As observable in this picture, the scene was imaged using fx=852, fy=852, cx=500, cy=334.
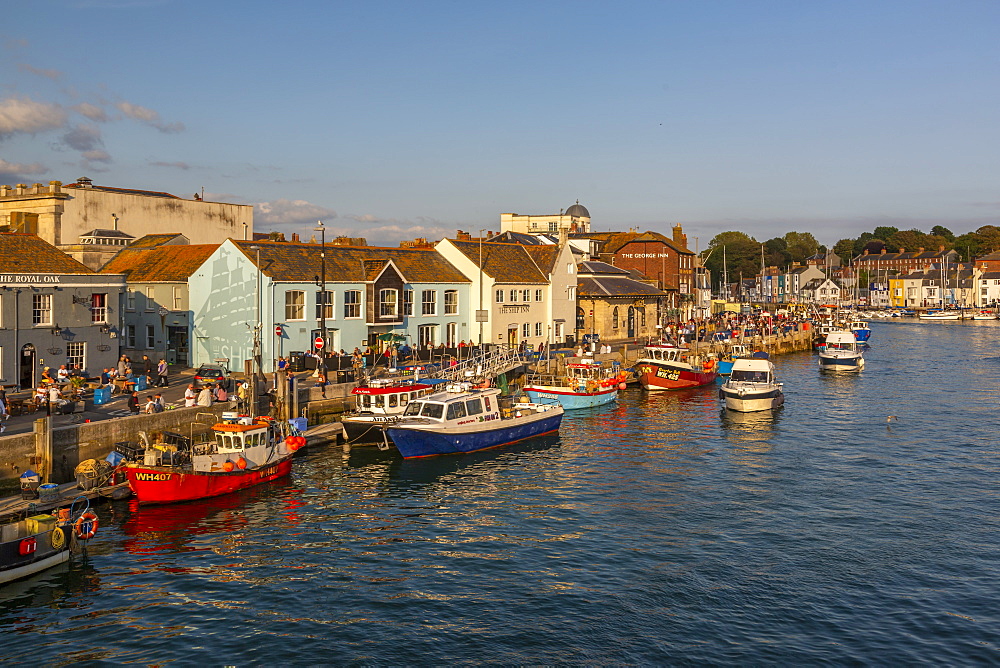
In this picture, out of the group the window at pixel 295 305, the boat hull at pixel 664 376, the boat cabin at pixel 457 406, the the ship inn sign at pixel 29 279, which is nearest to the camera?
the the ship inn sign at pixel 29 279

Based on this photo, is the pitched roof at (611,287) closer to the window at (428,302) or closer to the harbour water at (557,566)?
the window at (428,302)

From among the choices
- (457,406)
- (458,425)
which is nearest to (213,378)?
(457,406)

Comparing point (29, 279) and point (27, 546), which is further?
point (29, 279)

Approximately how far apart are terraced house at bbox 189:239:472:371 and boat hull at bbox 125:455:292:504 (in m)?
19.9

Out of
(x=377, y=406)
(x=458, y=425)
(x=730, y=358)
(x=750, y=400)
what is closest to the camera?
(x=458, y=425)

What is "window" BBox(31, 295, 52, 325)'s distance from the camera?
45.6 meters

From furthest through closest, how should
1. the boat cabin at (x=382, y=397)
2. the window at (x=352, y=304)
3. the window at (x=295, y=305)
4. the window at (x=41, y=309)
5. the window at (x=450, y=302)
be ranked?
the window at (x=450, y=302) < the window at (x=352, y=304) < the window at (x=295, y=305) < the boat cabin at (x=382, y=397) < the window at (x=41, y=309)

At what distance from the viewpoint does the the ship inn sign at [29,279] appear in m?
43.8

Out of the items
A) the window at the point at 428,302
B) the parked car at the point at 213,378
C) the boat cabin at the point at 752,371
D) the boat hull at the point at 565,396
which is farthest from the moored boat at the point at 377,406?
the boat cabin at the point at 752,371

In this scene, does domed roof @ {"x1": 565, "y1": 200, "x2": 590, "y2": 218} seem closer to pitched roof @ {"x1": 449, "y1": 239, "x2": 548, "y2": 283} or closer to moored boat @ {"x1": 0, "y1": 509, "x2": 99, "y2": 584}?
pitched roof @ {"x1": 449, "y1": 239, "x2": 548, "y2": 283}

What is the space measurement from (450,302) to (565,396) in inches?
662

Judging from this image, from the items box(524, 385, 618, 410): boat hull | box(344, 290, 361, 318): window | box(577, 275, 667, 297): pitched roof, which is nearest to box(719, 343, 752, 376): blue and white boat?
box(577, 275, 667, 297): pitched roof

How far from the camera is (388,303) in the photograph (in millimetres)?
64750

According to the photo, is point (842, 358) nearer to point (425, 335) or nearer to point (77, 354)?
point (425, 335)
